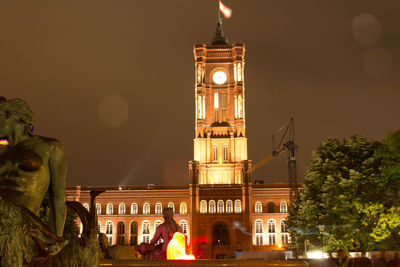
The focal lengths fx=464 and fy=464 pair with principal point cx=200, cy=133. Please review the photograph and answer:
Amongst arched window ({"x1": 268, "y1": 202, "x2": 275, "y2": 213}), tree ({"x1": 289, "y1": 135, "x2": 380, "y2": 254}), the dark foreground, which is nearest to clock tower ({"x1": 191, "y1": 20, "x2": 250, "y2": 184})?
arched window ({"x1": 268, "y1": 202, "x2": 275, "y2": 213})

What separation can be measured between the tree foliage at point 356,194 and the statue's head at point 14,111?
2357 cm

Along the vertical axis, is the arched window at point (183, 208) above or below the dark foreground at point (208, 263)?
above

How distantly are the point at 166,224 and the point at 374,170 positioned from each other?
1735 centimetres

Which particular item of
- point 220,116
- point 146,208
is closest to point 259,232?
point 146,208

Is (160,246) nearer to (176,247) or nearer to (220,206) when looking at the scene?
(176,247)

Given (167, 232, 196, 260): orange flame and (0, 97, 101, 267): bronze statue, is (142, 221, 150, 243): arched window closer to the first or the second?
(167, 232, 196, 260): orange flame

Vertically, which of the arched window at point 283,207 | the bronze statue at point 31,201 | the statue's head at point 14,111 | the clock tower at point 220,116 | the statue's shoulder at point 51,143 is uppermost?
the clock tower at point 220,116

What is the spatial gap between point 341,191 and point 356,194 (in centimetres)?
85

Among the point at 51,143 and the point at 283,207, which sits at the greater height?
the point at 283,207

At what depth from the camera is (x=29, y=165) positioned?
367cm

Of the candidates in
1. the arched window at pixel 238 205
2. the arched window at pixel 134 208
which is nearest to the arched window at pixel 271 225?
the arched window at pixel 238 205

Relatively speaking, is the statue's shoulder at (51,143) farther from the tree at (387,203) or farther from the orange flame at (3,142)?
the tree at (387,203)

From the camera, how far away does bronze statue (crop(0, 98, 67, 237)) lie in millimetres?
3627

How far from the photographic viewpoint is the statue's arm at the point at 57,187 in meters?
3.87
